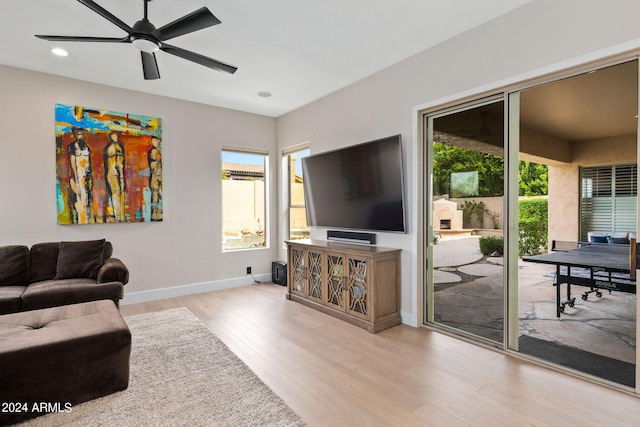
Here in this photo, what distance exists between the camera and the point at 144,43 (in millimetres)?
2361

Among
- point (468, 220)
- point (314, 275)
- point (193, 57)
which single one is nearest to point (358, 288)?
point (314, 275)

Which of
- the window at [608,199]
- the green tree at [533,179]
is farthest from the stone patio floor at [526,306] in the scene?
the green tree at [533,179]

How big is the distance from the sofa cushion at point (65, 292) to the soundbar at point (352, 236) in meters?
2.40

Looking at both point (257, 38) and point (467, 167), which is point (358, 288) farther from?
point (257, 38)

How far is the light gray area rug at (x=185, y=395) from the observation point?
1.88 metres

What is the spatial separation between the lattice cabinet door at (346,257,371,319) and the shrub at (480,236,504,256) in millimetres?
1058

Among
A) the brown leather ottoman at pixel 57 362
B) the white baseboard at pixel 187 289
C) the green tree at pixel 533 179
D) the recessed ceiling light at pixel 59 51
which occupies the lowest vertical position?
the white baseboard at pixel 187 289

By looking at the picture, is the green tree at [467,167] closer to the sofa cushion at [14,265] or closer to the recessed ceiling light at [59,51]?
the recessed ceiling light at [59,51]

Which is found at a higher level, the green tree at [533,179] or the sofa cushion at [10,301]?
the green tree at [533,179]

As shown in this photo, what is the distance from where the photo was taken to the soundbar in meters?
3.82

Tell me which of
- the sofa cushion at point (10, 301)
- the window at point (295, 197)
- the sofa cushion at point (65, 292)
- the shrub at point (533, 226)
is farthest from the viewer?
the window at point (295, 197)

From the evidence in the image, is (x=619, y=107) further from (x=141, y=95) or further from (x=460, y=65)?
(x=141, y=95)

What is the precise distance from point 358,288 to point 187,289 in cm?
257

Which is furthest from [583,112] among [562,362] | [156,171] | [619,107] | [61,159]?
[61,159]
